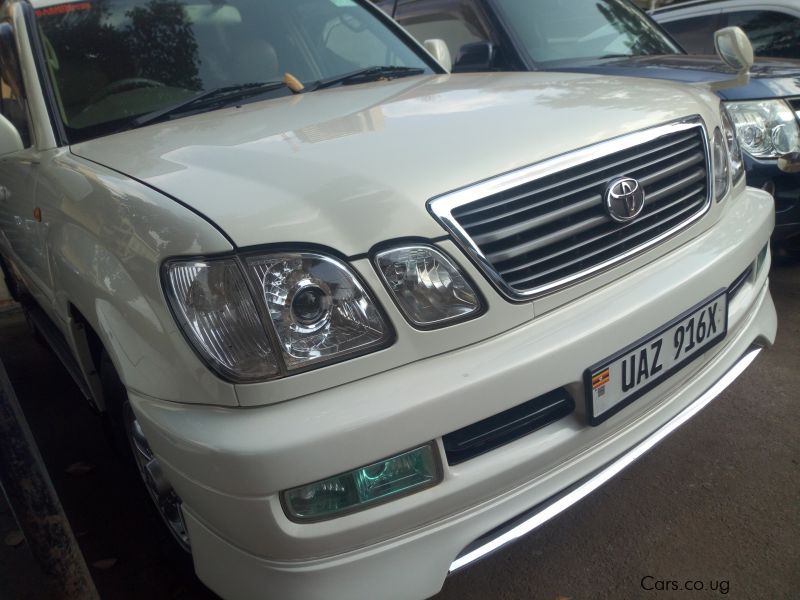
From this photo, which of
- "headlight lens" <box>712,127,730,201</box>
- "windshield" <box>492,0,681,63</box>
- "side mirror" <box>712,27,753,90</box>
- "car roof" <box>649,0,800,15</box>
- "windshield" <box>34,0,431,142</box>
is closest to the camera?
"headlight lens" <box>712,127,730,201</box>

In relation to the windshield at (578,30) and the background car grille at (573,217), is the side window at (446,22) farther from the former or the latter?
the background car grille at (573,217)

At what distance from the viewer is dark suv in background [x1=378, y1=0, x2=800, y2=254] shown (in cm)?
360

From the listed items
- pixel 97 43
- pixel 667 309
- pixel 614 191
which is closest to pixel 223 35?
pixel 97 43

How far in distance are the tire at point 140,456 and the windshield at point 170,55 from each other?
88cm

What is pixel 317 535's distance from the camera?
1.50 meters

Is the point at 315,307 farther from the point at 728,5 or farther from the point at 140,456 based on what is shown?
the point at 728,5

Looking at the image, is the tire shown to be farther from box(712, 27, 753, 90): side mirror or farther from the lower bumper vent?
box(712, 27, 753, 90): side mirror

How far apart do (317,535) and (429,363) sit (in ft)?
1.36

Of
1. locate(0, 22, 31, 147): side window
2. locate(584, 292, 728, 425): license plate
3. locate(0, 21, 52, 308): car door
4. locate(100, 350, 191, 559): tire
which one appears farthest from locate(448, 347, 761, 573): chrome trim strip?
locate(0, 22, 31, 147): side window

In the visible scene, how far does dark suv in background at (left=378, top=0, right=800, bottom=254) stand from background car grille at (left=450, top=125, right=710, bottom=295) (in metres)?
1.74

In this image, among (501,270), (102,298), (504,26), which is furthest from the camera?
(504,26)

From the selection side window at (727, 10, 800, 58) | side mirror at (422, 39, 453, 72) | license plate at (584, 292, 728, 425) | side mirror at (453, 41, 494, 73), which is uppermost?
side mirror at (422, 39, 453, 72)

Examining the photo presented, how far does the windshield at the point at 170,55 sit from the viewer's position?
2643 millimetres

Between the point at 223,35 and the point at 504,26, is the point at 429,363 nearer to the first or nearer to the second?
the point at 223,35
